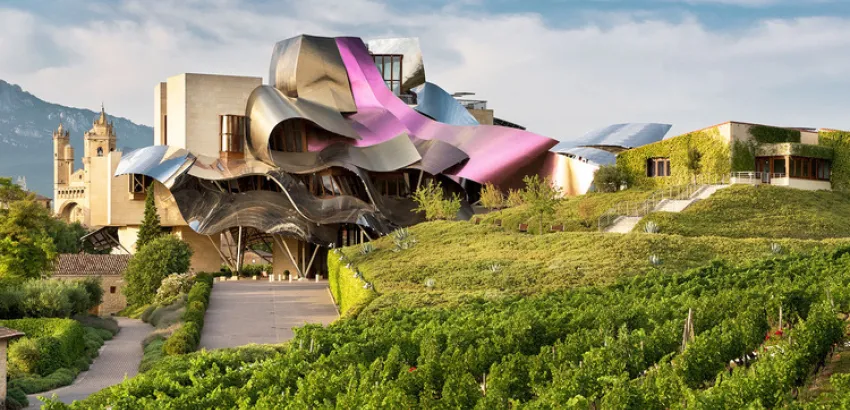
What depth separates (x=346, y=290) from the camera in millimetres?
33094

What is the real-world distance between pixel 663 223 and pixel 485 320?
56.1 ft

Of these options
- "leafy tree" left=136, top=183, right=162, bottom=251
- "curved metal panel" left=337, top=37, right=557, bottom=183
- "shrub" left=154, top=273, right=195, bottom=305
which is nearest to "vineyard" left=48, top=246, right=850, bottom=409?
"shrub" left=154, top=273, right=195, bottom=305

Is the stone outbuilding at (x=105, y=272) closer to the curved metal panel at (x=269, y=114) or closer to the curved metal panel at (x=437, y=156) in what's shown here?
the curved metal panel at (x=269, y=114)

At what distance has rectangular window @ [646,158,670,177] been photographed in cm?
4669

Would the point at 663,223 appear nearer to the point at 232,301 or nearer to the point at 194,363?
the point at 232,301

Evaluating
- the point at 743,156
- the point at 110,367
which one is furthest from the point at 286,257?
the point at 110,367

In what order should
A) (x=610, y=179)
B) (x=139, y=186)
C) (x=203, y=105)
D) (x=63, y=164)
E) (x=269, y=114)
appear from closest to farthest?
1. (x=610, y=179)
2. (x=269, y=114)
3. (x=203, y=105)
4. (x=139, y=186)
5. (x=63, y=164)

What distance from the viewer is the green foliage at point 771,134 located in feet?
147

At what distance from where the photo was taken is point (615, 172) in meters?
47.8

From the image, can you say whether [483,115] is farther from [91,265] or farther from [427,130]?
[91,265]

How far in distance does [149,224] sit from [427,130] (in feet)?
53.0

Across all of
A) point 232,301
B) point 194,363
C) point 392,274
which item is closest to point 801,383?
point 194,363

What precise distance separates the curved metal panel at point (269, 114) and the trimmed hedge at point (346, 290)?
1029 centimetres

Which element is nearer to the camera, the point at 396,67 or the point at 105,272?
the point at 105,272
